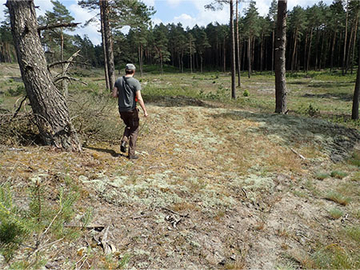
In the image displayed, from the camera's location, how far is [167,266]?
95.2 inches

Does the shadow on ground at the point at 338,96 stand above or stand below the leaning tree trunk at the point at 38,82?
below

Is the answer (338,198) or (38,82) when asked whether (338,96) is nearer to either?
(338,198)

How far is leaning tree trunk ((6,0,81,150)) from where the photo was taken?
381cm

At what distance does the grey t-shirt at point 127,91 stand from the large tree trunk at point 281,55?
7413 mm

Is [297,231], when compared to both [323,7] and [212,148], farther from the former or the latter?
[323,7]

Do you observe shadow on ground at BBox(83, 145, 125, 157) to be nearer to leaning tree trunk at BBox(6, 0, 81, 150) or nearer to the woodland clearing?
the woodland clearing

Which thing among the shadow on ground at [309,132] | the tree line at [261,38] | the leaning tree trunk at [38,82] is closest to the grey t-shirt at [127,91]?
the leaning tree trunk at [38,82]

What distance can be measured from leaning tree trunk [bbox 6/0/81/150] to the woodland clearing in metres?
0.34

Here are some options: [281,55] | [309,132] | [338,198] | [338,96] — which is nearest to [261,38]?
[338,96]

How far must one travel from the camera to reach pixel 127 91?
4.56 m

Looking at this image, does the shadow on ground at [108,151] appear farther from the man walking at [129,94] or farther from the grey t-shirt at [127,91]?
the grey t-shirt at [127,91]

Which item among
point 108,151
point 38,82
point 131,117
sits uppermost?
point 38,82

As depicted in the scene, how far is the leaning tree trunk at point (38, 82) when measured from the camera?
150 inches

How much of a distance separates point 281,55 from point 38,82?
9.14m
